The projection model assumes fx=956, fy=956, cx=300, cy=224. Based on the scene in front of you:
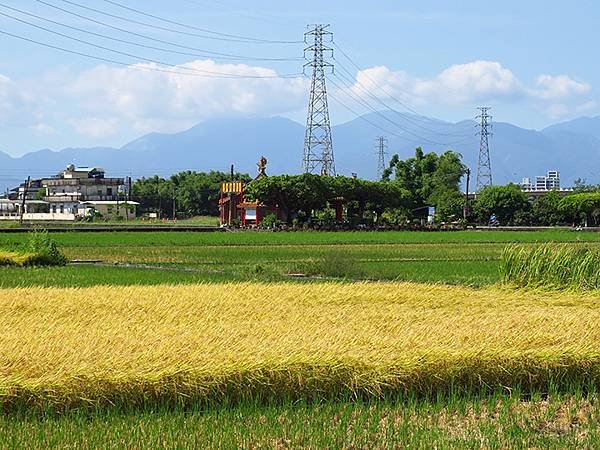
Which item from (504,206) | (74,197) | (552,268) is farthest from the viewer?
(74,197)

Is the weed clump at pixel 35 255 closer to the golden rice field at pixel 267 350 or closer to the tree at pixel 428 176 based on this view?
the golden rice field at pixel 267 350

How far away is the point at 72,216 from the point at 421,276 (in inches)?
3190

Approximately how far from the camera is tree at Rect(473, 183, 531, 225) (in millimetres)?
86312

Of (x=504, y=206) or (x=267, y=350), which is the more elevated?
(x=504, y=206)

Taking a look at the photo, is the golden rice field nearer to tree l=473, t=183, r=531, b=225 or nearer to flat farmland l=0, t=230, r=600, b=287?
flat farmland l=0, t=230, r=600, b=287

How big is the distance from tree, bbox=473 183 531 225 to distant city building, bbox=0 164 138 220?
38805mm

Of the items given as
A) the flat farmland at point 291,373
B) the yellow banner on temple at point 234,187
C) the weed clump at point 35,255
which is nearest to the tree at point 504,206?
the yellow banner on temple at point 234,187

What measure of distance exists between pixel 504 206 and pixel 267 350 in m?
79.5

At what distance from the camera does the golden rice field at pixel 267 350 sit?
8273 mm

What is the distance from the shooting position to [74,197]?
126000 millimetres

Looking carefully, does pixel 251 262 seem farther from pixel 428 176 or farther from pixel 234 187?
pixel 428 176

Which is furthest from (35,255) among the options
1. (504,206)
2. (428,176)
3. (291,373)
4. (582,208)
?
(428,176)

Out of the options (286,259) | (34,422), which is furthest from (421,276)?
(34,422)

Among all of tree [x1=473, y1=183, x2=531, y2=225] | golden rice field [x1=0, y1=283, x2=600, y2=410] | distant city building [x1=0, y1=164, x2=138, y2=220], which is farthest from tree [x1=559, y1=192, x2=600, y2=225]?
golden rice field [x1=0, y1=283, x2=600, y2=410]
